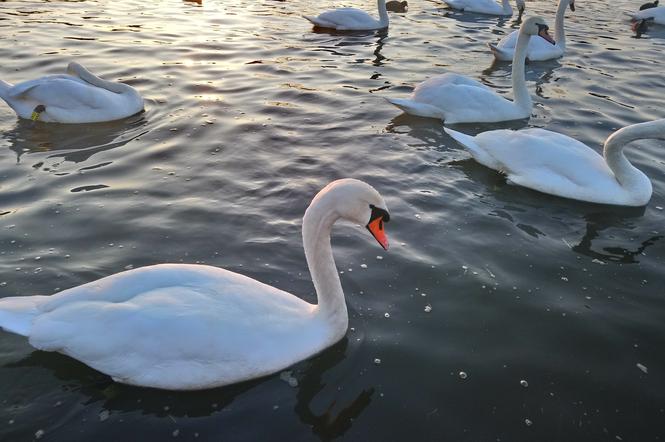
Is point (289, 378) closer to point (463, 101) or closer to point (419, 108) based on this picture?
point (419, 108)

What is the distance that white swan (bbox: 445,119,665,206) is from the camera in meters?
7.58

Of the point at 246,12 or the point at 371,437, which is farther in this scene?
the point at 246,12

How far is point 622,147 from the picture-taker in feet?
25.2

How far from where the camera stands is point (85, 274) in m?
5.85

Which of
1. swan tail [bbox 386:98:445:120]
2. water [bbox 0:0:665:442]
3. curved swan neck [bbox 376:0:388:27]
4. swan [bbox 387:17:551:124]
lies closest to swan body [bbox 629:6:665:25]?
water [bbox 0:0:665:442]

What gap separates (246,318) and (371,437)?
117 centimetres

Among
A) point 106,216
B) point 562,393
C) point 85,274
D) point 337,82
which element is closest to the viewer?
point 562,393

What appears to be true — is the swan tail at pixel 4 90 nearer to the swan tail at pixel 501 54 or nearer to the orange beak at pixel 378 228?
the orange beak at pixel 378 228

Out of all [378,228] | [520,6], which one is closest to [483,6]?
[520,6]

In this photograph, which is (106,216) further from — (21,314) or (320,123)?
(320,123)

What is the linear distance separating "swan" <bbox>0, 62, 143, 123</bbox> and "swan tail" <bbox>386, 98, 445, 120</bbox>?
14.4 feet

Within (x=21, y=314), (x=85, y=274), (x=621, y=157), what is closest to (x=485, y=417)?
(x=21, y=314)

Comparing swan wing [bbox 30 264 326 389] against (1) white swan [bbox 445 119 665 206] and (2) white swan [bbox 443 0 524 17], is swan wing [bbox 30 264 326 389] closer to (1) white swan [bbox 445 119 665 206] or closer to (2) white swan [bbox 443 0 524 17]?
(1) white swan [bbox 445 119 665 206]

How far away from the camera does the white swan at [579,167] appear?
7.58m
